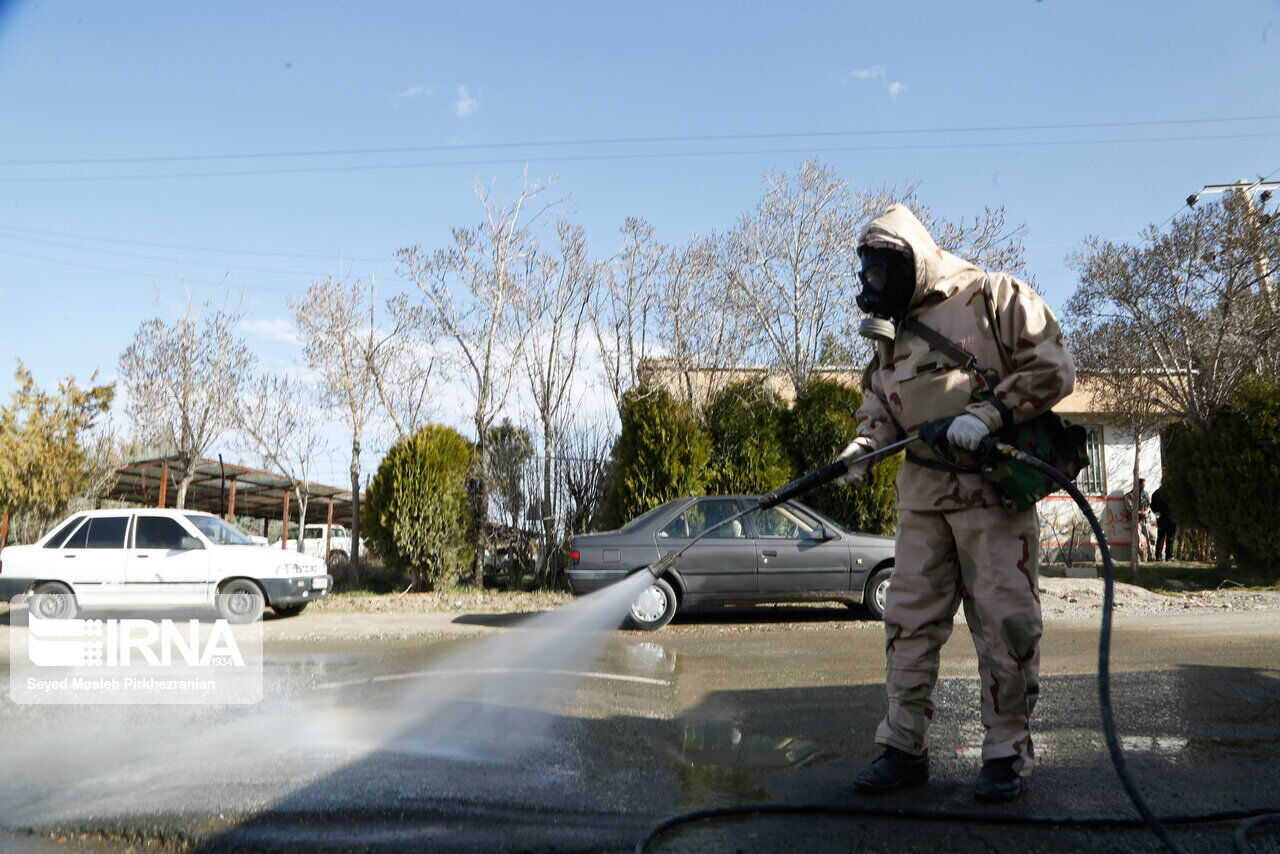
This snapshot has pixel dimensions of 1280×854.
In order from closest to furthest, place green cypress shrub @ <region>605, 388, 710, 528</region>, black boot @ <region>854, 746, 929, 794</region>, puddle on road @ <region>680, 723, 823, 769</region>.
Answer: black boot @ <region>854, 746, 929, 794</region>, puddle on road @ <region>680, 723, 823, 769</region>, green cypress shrub @ <region>605, 388, 710, 528</region>

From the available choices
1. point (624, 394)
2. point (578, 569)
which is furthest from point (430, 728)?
point (624, 394)

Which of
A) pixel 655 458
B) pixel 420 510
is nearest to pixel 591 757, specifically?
pixel 655 458

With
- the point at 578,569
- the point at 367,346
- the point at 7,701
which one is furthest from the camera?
the point at 367,346

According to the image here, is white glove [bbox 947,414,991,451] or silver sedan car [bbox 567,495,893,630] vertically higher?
white glove [bbox 947,414,991,451]

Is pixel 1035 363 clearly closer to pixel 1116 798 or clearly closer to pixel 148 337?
pixel 1116 798

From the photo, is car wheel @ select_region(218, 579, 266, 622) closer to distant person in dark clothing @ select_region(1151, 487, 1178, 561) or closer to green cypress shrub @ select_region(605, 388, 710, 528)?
green cypress shrub @ select_region(605, 388, 710, 528)

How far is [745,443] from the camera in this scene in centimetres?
1401

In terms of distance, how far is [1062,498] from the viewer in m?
19.6

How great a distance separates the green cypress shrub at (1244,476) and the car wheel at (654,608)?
34.7 ft

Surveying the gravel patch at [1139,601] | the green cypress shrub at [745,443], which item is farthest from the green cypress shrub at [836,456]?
the gravel patch at [1139,601]

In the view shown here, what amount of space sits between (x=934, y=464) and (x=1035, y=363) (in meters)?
0.52

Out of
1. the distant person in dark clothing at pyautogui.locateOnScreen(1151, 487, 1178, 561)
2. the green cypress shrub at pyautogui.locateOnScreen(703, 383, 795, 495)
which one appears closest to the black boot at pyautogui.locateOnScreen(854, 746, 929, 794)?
the green cypress shrub at pyautogui.locateOnScreen(703, 383, 795, 495)

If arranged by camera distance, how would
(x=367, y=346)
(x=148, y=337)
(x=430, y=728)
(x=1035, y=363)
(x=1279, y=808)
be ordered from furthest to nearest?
(x=148, y=337), (x=367, y=346), (x=430, y=728), (x=1035, y=363), (x=1279, y=808)

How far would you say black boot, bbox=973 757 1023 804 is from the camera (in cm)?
300
